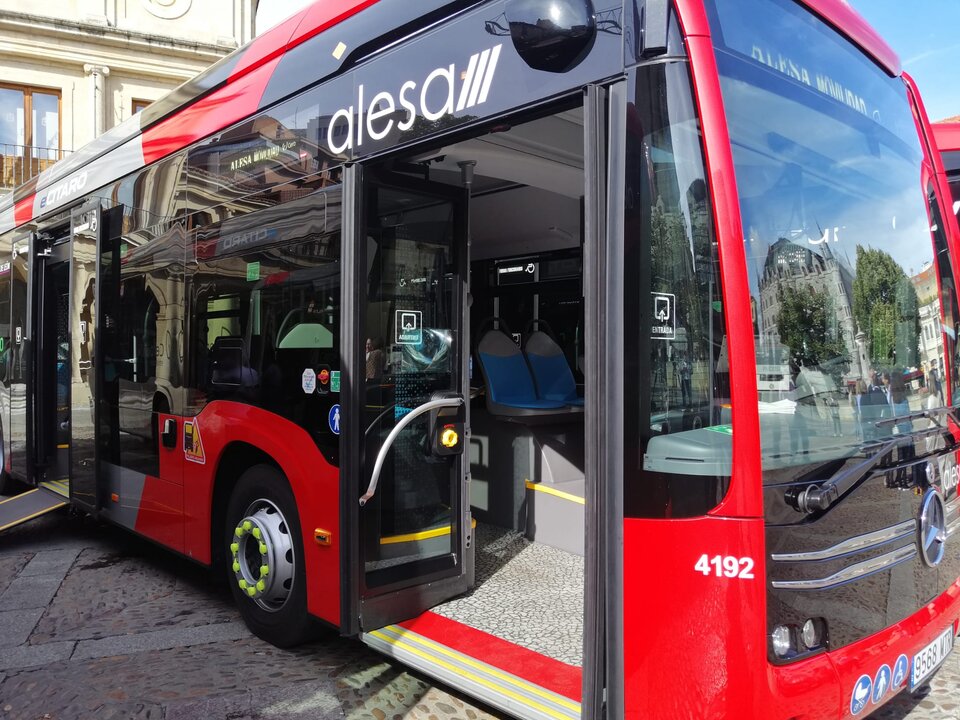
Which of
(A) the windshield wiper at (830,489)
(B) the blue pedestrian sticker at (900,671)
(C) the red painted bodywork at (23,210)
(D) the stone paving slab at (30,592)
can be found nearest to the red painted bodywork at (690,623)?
(A) the windshield wiper at (830,489)

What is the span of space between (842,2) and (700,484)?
1861 millimetres

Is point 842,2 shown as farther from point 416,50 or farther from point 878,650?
point 878,650

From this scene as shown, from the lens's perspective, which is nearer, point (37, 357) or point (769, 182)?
point (769, 182)

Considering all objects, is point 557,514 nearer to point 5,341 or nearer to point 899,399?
point 899,399

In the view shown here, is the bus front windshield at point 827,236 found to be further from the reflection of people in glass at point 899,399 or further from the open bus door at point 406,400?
the open bus door at point 406,400

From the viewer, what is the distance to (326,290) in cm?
342

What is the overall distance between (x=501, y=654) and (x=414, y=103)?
2.19m

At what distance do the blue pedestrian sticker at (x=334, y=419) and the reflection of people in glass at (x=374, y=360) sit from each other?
196mm

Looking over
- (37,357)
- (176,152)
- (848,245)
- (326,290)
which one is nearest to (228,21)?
(37,357)

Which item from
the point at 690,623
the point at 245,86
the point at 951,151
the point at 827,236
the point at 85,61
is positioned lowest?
the point at 690,623

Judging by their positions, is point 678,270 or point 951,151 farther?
point 951,151

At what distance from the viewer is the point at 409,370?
3570mm

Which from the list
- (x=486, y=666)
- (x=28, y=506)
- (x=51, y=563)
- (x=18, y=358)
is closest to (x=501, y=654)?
(x=486, y=666)

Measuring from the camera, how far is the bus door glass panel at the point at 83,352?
5.34 meters
